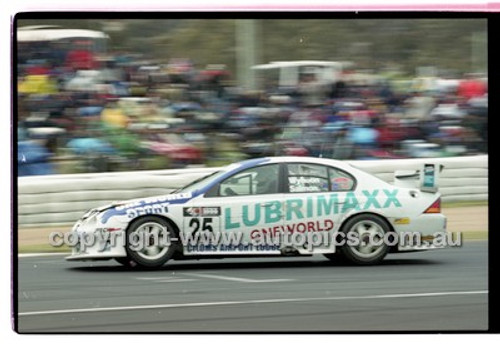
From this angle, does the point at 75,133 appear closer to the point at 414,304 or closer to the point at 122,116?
the point at 122,116

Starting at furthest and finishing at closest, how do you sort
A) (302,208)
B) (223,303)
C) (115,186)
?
(302,208)
(223,303)
(115,186)

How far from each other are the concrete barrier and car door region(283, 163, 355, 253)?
22 centimetres

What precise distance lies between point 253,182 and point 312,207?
16.7 inches

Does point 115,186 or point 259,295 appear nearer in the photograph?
point 115,186

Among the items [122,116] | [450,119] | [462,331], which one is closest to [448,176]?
[450,119]

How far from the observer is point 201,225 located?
31.5 ft

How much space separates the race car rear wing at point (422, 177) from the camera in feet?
31.1

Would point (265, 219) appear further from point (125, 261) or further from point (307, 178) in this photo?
point (125, 261)

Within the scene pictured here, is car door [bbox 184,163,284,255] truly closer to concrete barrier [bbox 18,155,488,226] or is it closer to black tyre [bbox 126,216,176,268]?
black tyre [bbox 126,216,176,268]

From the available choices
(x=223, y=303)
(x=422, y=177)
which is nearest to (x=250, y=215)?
(x=223, y=303)

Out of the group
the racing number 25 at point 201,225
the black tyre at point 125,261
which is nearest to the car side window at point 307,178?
the racing number 25 at point 201,225

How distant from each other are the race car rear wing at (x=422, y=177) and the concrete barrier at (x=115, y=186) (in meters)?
0.04

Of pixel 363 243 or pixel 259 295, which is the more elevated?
pixel 363 243
